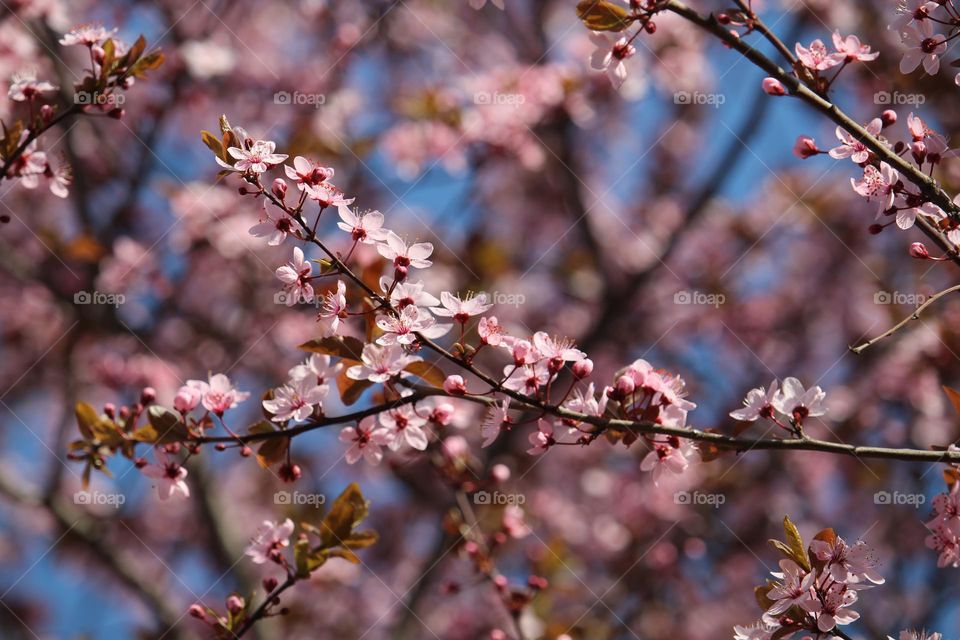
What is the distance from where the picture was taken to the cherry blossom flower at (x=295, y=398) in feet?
5.61

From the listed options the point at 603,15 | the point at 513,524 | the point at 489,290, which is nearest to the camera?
the point at 603,15

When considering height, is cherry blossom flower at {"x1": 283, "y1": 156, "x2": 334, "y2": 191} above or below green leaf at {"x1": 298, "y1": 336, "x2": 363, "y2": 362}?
above

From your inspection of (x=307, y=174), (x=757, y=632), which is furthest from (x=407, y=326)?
(x=757, y=632)

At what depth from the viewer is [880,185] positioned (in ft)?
5.57

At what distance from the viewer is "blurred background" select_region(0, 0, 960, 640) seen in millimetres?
3760

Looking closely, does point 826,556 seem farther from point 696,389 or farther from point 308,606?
point 308,606

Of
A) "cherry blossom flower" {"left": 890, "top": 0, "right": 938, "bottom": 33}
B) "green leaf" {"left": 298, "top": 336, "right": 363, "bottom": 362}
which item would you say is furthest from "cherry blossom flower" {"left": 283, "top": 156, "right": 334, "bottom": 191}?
"cherry blossom flower" {"left": 890, "top": 0, "right": 938, "bottom": 33}

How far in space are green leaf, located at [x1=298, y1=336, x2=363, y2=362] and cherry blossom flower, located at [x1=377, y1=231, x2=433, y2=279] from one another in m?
0.18

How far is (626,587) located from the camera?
416cm

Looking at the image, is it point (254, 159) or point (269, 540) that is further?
point (269, 540)

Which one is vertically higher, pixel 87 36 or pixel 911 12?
pixel 911 12

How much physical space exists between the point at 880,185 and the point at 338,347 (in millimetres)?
1094

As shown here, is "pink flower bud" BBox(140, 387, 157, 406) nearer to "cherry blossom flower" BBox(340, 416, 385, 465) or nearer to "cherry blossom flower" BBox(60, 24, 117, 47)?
"cherry blossom flower" BBox(340, 416, 385, 465)

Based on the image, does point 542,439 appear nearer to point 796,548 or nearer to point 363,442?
point 363,442
